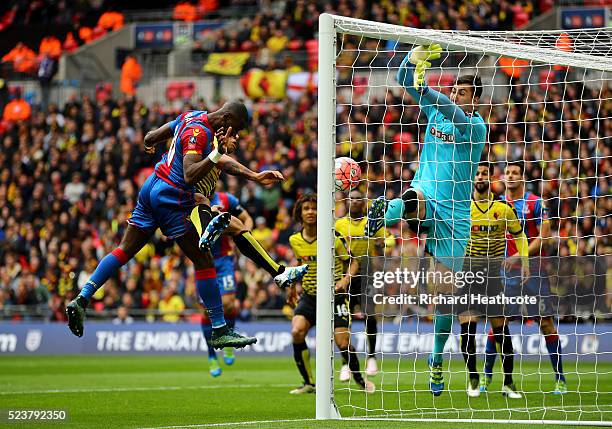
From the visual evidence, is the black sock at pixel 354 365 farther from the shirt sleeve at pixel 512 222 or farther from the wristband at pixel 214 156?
the wristband at pixel 214 156

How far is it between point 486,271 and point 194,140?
285 cm

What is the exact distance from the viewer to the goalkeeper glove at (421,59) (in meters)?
9.25

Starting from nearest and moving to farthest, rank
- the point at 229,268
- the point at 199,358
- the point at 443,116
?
the point at 443,116, the point at 229,268, the point at 199,358

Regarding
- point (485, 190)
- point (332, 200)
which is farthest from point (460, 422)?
point (485, 190)

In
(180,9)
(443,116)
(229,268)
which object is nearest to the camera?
(443,116)

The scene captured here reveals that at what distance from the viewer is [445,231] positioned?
990 cm

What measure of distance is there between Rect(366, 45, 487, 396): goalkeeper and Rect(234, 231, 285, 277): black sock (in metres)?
1.00

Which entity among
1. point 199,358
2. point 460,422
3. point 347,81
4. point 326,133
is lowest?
point 199,358

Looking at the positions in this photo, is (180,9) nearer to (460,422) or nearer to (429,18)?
(429,18)

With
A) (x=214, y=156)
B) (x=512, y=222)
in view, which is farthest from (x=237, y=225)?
(x=512, y=222)

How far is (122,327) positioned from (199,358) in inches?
90.5

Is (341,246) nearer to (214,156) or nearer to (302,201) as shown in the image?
(302,201)

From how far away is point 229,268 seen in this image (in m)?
14.3

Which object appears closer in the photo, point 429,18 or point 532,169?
point 532,169
